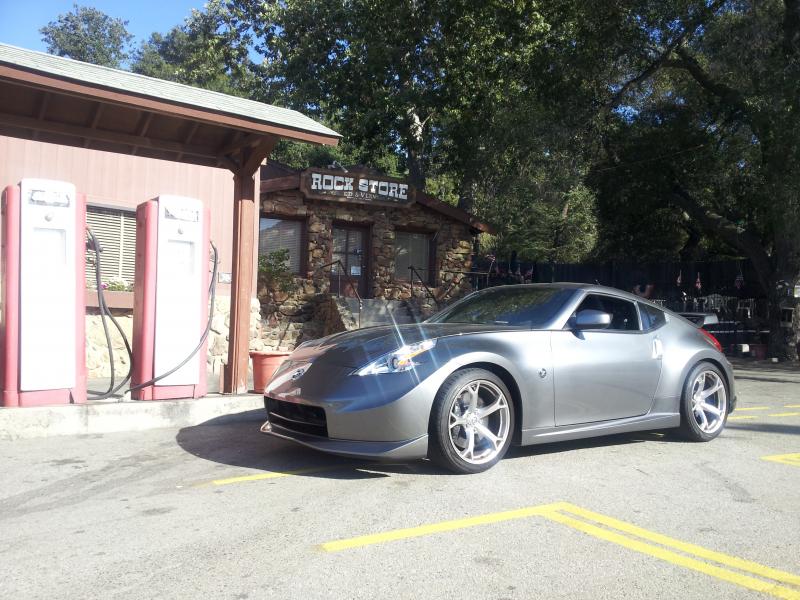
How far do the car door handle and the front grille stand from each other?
2.99m

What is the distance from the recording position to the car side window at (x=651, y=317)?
6453 mm

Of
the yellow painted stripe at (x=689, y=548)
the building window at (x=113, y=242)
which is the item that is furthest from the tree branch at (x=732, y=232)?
the yellow painted stripe at (x=689, y=548)

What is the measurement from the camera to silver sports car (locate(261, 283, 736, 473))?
16.0 ft

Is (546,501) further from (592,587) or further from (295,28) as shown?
(295,28)

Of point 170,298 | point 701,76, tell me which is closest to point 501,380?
point 170,298

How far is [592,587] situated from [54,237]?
5.60 meters

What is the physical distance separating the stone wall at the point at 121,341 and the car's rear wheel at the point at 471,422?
20.3 ft

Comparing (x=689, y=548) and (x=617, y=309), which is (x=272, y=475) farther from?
(x=617, y=309)

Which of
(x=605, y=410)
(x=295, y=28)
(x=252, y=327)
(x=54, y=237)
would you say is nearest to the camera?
(x=605, y=410)

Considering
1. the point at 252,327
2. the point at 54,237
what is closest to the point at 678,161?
the point at 252,327

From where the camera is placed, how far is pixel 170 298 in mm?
7227

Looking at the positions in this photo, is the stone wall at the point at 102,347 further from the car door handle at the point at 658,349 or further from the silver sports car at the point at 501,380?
the car door handle at the point at 658,349

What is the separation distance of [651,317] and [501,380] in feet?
6.62

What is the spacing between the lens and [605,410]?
19.1 ft
